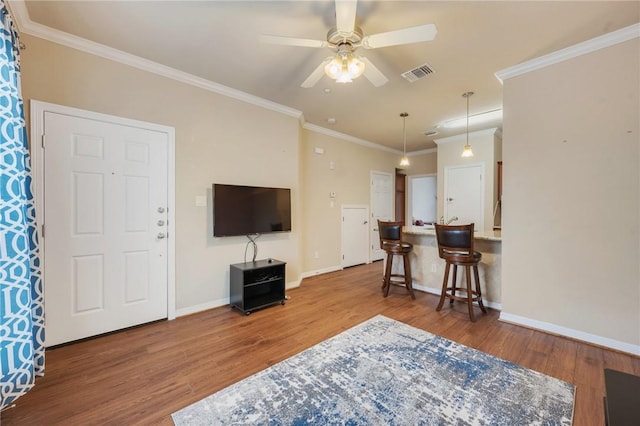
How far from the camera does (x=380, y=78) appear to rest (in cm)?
225

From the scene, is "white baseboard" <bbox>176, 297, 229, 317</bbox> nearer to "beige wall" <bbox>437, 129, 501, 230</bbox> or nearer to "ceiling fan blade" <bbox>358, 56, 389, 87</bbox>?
"ceiling fan blade" <bbox>358, 56, 389, 87</bbox>

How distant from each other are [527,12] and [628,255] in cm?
221

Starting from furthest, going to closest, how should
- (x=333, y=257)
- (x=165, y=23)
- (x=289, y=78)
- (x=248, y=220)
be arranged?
(x=333, y=257), (x=248, y=220), (x=289, y=78), (x=165, y=23)

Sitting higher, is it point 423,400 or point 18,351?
point 18,351

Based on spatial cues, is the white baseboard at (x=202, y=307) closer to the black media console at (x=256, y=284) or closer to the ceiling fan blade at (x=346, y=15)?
the black media console at (x=256, y=284)

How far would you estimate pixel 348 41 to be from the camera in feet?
6.67

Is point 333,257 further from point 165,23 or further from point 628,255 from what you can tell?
point 165,23

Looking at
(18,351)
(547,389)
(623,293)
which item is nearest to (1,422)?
(18,351)

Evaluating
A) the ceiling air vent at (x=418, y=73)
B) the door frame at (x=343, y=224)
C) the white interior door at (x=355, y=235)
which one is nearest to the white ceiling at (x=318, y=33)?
the ceiling air vent at (x=418, y=73)

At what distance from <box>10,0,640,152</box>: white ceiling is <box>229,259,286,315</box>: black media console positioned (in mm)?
2243

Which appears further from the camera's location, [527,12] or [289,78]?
[289,78]

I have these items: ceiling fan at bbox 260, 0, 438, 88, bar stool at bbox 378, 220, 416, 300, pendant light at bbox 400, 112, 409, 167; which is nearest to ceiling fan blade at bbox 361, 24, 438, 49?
ceiling fan at bbox 260, 0, 438, 88

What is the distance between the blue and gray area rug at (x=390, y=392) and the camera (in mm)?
1539

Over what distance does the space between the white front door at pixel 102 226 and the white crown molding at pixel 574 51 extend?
387 cm
